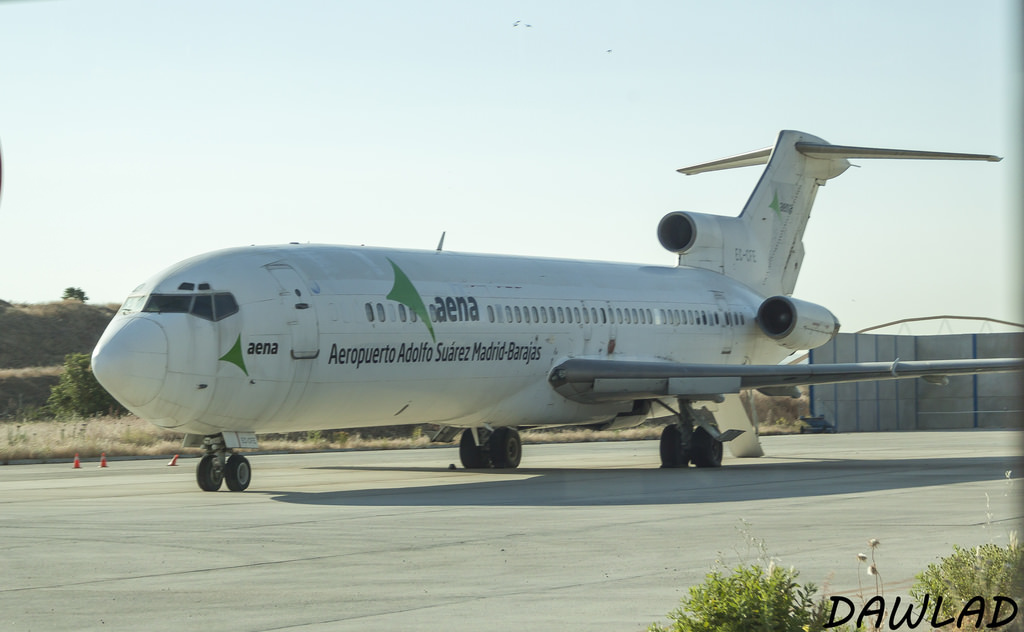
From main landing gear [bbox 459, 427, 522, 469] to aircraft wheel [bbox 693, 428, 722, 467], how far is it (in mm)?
3410

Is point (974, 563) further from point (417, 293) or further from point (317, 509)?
point (417, 293)

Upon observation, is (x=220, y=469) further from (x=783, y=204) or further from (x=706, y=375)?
(x=783, y=204)

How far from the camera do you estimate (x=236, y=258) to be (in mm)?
19484

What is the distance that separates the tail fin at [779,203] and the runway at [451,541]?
882cm

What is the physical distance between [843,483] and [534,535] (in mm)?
8177

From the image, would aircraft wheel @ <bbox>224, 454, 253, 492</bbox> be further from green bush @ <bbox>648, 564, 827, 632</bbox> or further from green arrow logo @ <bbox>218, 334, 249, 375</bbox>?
green bush @ <bbox>648, 564, 827, 632</bbox>

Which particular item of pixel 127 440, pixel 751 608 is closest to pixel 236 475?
pixel 751 608

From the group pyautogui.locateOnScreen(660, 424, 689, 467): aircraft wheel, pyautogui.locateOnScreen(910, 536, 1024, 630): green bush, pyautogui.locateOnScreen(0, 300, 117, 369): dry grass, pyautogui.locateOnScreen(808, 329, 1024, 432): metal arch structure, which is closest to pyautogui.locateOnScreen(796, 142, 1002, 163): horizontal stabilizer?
pyautogui.locateOnScreen(660, 424, 689, 467): aircraft wheel

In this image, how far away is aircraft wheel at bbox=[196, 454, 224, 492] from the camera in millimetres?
19062

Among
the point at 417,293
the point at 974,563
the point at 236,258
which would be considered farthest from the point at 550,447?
the point at 974,563

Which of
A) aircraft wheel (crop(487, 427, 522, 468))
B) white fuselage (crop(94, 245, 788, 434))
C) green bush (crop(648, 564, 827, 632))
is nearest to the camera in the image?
green bush (crop(648, 564, 827, 632))

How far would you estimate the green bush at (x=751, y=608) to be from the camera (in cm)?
658

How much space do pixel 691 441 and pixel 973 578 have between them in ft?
57.6

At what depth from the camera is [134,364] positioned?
1766 cm
